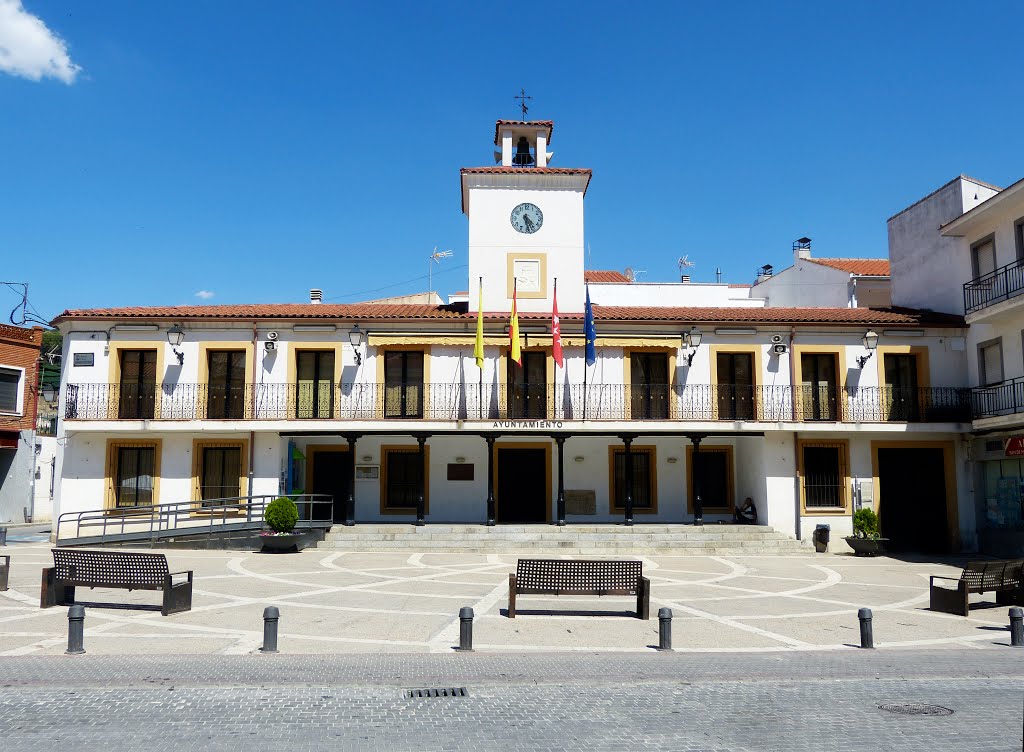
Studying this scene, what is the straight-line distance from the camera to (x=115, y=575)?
1202 cm

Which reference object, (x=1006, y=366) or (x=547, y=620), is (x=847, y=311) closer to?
(x=1006, y=366)

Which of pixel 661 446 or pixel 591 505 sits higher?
pixel 661 446

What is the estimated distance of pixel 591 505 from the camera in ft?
→ 82.0

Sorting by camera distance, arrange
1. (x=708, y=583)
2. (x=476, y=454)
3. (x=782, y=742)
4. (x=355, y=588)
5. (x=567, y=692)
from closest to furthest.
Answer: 1. (x=782, y=742)
2. (x=567, y=692)
3. (x=355, y=588)
4. (x=708, y=583)
5. (x=476, y=454)

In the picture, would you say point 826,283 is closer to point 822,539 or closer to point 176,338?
point 822,539

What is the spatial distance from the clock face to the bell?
7.88 feet

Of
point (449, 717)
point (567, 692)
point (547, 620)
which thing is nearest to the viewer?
point (449, 717)

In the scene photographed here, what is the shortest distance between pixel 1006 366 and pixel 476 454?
15273mm

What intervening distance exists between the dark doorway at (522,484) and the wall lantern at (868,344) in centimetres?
985

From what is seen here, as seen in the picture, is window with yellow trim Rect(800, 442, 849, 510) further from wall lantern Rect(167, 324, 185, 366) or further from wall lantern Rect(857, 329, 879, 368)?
wall lantern Rect(167, 324, 185, 366)

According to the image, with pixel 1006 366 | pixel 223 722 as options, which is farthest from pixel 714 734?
pixel 1006 366

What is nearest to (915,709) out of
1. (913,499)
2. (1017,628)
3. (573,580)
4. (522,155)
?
(1017,628)

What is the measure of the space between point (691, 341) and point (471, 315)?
673 cm

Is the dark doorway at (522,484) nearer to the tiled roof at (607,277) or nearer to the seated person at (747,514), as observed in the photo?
the seated person at (747,514)
